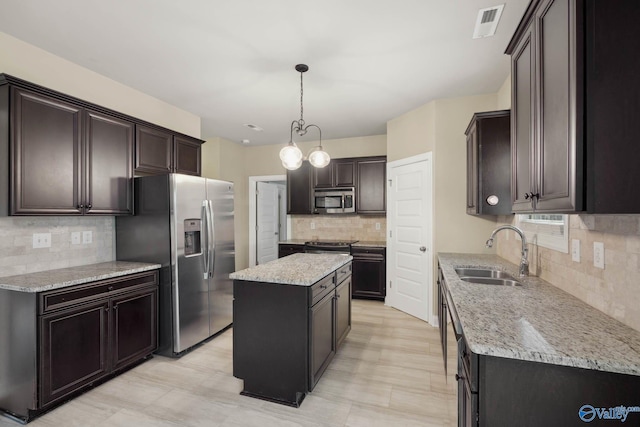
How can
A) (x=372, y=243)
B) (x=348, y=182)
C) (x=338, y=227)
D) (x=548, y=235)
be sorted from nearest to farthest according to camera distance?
1. (x=548, y=235)
2. (x=372, y=243)
3. (x=348, y=182)
4. (x=338, y=227)

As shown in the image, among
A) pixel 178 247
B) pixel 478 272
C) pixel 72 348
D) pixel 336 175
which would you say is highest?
pixel 336 175

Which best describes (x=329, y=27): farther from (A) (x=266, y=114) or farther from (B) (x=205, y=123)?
(B) (x=205, y=123)

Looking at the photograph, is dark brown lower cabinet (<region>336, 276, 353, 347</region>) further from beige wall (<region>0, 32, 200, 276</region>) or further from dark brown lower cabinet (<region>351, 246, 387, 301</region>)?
beige wall (<region>0, 32, 200, 276</region>)

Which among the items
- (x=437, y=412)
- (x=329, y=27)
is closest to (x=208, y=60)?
(x=329, y=27)

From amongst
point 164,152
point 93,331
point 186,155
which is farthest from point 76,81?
point 93,331

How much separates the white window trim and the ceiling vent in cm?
143

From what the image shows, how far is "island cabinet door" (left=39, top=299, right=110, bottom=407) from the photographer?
2016 mm

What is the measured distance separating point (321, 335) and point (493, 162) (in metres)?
2.01

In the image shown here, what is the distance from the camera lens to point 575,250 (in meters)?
1.68

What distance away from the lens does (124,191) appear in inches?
113

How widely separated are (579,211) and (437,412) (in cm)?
172

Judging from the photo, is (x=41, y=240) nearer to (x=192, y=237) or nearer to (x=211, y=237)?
(x=192, y=237)

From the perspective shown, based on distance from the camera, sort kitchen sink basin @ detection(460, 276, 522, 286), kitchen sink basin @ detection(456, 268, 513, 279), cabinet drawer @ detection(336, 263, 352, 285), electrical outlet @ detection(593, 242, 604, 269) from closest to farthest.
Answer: electrical outlet @ detection(593, 242, 604, 269) < kitchen sink basin @ detection(460, 276, 522, 286) < kitchen sink basin @ detection(456, 268, 513, 279) < cabinet drawer @ detection(336, 263, 352, 285)

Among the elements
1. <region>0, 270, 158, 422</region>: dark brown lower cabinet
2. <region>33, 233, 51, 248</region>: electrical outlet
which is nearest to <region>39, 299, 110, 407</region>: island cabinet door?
<region>0, 270, 158, 422</region>: dark brown lower cabinet
